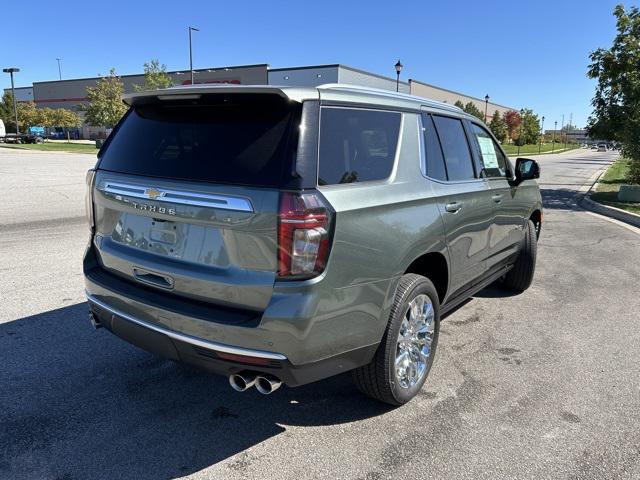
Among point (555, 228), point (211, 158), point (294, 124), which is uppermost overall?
point (294, 124)

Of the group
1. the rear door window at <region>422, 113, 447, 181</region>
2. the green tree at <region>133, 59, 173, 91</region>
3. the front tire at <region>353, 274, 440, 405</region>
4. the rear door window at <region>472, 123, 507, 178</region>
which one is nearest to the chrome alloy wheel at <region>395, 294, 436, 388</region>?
the front tire at <region>353, 274, 440, 405</region>

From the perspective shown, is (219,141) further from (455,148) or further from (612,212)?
(612,212)

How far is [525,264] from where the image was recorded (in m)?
5.57

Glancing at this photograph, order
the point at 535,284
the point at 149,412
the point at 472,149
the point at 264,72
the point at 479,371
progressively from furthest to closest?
the point at 264,72 < the point at 535,284 < the point at 472,149 < the point at 479,371 < the point at 149,412

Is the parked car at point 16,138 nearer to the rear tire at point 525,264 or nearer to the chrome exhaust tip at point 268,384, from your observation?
the rear tire at point 525,264

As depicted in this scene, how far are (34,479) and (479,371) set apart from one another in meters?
2.97

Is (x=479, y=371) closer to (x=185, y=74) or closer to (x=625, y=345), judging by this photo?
(x=625, y=345)

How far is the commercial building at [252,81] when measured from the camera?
5003 cm

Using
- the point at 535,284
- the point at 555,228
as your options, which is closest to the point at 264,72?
the point at 555,228

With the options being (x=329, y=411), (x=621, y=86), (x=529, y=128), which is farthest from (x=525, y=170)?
(x=529, y=128)

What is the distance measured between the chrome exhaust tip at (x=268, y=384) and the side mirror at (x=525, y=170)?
3546 mm

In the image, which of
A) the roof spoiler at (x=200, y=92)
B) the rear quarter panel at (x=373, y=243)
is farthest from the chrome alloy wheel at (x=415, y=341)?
the roof spoiler at (x=200, y=92)

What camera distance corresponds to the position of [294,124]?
2500 mm

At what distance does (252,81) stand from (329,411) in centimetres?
5948
